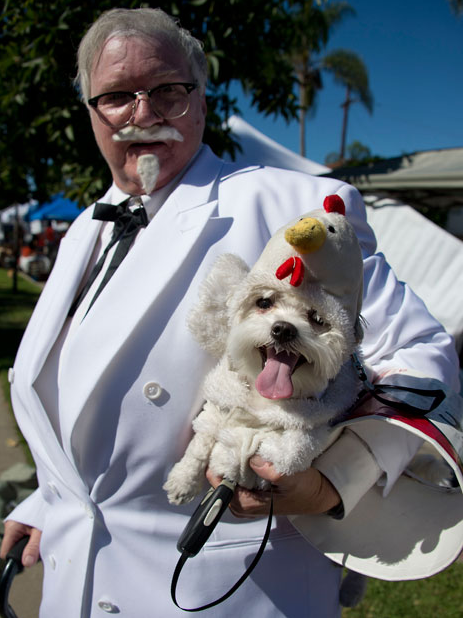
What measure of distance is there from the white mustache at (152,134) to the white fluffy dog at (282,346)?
0.61 metres

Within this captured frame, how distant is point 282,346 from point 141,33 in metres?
1.15

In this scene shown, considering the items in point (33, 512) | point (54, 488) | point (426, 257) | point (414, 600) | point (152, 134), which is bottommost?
point (414, 600)

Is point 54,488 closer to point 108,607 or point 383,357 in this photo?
point 108,607

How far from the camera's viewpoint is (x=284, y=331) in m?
0.86

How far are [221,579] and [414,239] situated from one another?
5361 millimetres

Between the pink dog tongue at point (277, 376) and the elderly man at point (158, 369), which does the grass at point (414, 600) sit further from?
the pink dog tongue at point (277, 376)

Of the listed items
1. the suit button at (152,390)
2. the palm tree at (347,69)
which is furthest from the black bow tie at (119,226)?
the palm tree at (347,69)

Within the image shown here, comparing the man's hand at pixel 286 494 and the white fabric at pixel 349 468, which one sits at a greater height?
the white fabric at pixel 349 468

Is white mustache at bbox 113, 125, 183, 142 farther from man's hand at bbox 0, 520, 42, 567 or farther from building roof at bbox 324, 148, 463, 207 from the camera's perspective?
building roof at bbox 324, 148, 463, 207

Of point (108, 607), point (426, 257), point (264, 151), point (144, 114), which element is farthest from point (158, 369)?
point (264, 151)

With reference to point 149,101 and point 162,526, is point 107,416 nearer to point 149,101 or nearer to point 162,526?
point 162,526

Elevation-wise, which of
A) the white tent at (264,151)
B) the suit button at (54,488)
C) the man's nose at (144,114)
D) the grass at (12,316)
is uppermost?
the white tent at (264,151)

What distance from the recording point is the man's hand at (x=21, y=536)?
1.66 meters

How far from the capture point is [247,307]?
953 millimetres
